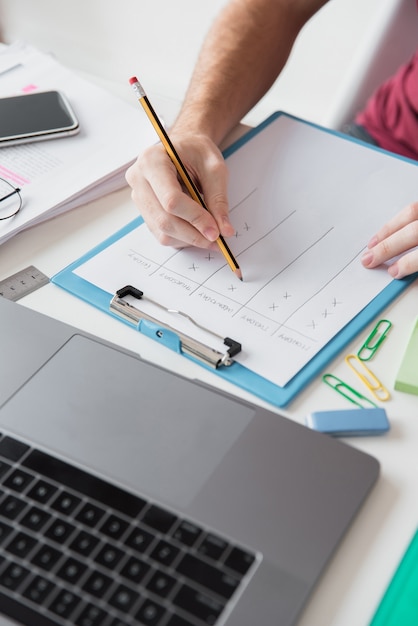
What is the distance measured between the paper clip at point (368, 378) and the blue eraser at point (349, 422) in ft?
0.11

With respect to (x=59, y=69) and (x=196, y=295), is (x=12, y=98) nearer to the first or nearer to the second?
(x=59, y=69)

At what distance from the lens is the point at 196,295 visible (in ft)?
2.60

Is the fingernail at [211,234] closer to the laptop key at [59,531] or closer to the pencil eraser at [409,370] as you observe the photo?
the pencil eraser at [409,370]

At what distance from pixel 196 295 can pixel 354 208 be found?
0.81 feet

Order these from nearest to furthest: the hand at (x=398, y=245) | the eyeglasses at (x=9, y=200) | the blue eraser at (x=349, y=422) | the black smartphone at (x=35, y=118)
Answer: the blue eraser at (x=349, y=422)
the hand at (x=398, y=245)
the eyeglasses at (x=9, y=200)
the black smartphone at (x=35, y=118)

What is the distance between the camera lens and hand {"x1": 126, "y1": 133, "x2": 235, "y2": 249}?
83cm

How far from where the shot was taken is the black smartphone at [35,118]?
104 cm

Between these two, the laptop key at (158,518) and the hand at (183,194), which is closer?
the laptop key at (158,518)

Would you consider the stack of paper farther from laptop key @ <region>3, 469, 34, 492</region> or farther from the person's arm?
laptop key @ <region>3, 469, 34, 492</region>

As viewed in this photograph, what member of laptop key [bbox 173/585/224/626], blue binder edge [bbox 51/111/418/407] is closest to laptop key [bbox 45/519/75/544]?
laptop key [bbox 173/585/224/626]

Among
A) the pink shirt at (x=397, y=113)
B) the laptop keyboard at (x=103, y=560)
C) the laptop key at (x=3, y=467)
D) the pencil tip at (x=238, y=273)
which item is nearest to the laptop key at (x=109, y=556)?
the laptop keyboard at (x=103, y=560)

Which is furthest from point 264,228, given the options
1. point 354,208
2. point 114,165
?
point 114,165

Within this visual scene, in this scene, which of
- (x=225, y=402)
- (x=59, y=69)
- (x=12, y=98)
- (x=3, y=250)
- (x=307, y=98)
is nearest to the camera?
(x=225, y=402)

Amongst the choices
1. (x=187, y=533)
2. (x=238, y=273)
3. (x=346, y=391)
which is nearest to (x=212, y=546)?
(x=187, y=533)
